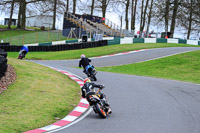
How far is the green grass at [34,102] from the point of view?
8.15 m

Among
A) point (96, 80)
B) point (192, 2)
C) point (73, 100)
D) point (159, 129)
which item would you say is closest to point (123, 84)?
point (96, 80)

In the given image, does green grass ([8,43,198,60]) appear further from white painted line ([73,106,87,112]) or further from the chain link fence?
white painted line ([73,106,87,112])

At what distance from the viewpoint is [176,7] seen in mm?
44219

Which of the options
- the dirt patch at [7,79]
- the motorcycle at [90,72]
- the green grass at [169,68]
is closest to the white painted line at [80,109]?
the dirt patch at [7,79]

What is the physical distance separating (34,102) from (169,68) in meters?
14.5

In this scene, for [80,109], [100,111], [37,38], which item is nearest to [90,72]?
[80,109]

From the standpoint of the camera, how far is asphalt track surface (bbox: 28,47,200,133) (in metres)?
7.82

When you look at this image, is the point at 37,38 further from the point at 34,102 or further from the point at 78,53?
the point at 34,102

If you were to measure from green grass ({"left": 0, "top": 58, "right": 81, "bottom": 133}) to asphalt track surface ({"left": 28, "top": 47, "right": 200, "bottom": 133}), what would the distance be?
983 millimetres

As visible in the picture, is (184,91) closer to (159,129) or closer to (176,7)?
(159,129)

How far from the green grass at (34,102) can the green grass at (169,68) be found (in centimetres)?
802

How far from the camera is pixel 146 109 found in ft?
32.7

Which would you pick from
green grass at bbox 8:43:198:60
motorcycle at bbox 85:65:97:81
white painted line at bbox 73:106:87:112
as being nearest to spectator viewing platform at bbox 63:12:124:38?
green grass at bbox 8:43:198:60

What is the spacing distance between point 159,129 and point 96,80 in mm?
8518
